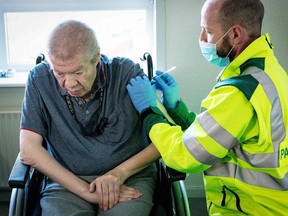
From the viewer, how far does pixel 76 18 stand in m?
2.52

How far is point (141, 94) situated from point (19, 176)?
23.0 inches

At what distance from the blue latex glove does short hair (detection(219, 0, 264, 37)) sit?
1.39 feet

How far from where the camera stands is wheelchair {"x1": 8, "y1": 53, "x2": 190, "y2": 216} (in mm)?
1351

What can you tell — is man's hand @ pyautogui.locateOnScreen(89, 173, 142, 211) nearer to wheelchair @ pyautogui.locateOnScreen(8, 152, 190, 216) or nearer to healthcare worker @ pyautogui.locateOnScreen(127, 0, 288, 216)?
wheelchair @ pyautogui.locateOnScreen(8, 152, 190, 216)

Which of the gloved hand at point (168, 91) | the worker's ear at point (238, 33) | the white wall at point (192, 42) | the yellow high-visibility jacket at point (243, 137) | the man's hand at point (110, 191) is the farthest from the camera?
the white wall at point (192, 42)

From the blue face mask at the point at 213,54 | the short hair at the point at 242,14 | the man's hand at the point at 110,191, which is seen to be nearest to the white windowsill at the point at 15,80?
the man's hand at the point at 110,191

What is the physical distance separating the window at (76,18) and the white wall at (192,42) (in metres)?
0.27

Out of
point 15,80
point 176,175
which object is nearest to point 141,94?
point 176,175

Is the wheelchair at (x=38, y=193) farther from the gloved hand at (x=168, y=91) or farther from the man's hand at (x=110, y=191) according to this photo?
the gloved hand at (x=168, y=91)

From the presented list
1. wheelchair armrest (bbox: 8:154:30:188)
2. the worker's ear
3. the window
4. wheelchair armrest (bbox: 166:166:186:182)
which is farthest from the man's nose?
the window

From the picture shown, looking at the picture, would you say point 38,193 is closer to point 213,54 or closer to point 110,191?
point 110,191

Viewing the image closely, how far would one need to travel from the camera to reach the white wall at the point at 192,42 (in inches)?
88.0

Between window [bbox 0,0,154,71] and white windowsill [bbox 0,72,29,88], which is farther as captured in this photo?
window [bbox 0,0,154,71]

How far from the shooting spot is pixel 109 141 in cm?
156
